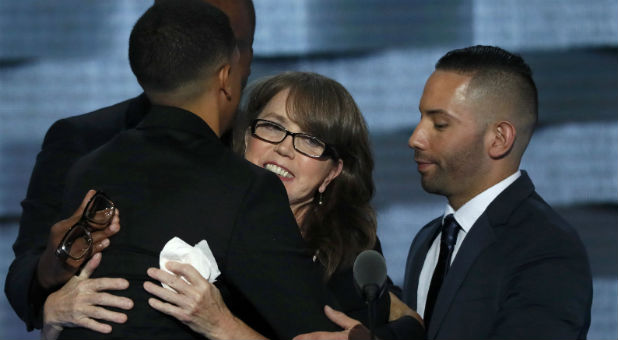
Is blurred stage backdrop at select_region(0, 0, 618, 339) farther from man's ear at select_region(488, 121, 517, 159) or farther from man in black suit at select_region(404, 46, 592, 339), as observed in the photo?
man's ear at select_region(488, 121, 517, 159)

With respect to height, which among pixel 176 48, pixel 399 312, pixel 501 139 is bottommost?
pixel 399 312

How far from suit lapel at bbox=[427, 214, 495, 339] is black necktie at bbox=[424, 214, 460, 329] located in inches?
3.0

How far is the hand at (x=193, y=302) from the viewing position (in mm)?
1725

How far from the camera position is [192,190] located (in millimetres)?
1735

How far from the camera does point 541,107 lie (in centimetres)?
346

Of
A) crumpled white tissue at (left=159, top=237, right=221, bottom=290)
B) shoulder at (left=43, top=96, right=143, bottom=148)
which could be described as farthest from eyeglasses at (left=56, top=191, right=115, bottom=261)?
shoulder at (left=43, top=96, right=143, bottom=148)

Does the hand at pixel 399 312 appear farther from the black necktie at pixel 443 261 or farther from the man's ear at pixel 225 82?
the man's ear at pixel 225 82

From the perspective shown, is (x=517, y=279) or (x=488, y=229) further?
(x=488, y=229)

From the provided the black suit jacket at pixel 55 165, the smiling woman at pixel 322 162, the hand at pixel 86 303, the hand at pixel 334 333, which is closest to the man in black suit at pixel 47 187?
the black suit jacket at pixel 55 165

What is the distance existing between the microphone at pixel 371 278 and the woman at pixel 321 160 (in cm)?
55

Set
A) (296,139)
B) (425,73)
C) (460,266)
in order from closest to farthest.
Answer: (460,266) < (296,139) < (425,73)

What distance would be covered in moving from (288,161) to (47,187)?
2.24 feet

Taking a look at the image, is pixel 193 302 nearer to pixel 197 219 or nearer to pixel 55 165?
pixel 197 219

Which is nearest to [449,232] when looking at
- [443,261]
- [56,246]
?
[443,261]
